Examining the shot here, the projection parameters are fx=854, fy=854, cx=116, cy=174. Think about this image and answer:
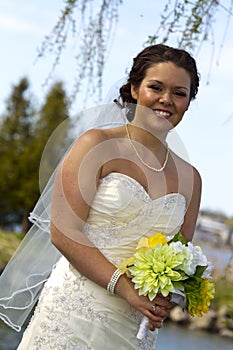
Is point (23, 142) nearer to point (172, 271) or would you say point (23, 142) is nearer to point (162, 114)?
point (162, 114)

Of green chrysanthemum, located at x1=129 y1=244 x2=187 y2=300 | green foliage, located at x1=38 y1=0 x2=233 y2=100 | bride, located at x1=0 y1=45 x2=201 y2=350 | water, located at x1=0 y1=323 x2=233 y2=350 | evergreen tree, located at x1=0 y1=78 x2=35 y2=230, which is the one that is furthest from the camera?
evergreen tree, located at x1=0 y1=78 x2=35 y2=230

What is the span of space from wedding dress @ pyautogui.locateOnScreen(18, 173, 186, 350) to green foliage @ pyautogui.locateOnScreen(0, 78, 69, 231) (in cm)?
2515

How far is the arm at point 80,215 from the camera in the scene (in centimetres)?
283

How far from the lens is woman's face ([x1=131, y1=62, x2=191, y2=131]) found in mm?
2945

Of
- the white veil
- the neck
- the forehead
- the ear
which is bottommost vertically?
the white veil

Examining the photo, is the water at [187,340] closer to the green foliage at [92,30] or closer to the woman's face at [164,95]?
the green foliage at [92,30]

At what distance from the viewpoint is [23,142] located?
3000 centimetres

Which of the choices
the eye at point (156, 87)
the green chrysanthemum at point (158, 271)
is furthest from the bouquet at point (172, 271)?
the eye at point (156, 87)

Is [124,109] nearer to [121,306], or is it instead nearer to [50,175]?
[50,175]

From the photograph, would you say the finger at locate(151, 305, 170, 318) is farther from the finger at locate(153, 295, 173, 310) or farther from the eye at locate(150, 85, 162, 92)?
the eye at locate(150, 85, 162, 92)

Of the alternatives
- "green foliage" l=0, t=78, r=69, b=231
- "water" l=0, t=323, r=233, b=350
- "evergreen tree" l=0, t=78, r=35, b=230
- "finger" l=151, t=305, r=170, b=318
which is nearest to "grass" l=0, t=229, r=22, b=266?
"water" l=0, t=323, r=233, b=350

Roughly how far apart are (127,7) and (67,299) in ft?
5.28

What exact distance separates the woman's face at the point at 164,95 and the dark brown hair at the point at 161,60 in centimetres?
2

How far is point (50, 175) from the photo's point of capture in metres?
3.52
